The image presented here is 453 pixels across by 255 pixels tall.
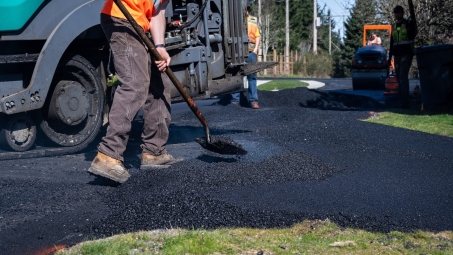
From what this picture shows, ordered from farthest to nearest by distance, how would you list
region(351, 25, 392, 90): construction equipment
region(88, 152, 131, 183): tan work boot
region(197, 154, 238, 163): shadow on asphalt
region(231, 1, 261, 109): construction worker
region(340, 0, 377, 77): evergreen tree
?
region(340, 0, 377, 77): evergreen tree → region(351, 25, 392, 90): construction equipment → region(231, 1, 261, 109): construction worker → region(197, 154, 238, 163): shadow on asphalt → region(88, 152, 131, 183): tan work boot

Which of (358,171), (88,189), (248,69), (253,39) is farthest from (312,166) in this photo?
(253,39)

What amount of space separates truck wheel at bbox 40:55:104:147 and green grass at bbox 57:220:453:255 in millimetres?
3265

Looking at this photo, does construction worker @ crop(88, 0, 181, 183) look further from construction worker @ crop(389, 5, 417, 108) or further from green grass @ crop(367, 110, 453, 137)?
construction worker @ crop(389, 5, 417, 108)

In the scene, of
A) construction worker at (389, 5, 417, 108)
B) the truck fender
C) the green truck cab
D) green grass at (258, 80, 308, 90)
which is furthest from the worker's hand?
green grass at (258, 80, 308, 90)

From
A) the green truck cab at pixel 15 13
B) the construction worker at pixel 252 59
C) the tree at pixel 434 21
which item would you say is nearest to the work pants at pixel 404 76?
the construction worker at pixel 252 59

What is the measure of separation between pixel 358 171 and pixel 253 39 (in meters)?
7.70

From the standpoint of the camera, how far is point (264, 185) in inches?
194

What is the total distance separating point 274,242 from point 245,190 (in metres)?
1.25

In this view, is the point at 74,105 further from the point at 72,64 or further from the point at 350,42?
the point at 350,42

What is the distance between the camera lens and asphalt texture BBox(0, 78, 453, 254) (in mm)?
3939

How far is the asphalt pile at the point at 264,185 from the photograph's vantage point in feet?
13.0

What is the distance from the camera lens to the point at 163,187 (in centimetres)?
464

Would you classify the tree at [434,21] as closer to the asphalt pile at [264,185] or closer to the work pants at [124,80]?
the asphalt pile at [264,185]

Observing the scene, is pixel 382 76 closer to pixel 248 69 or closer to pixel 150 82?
pixel 248 69
